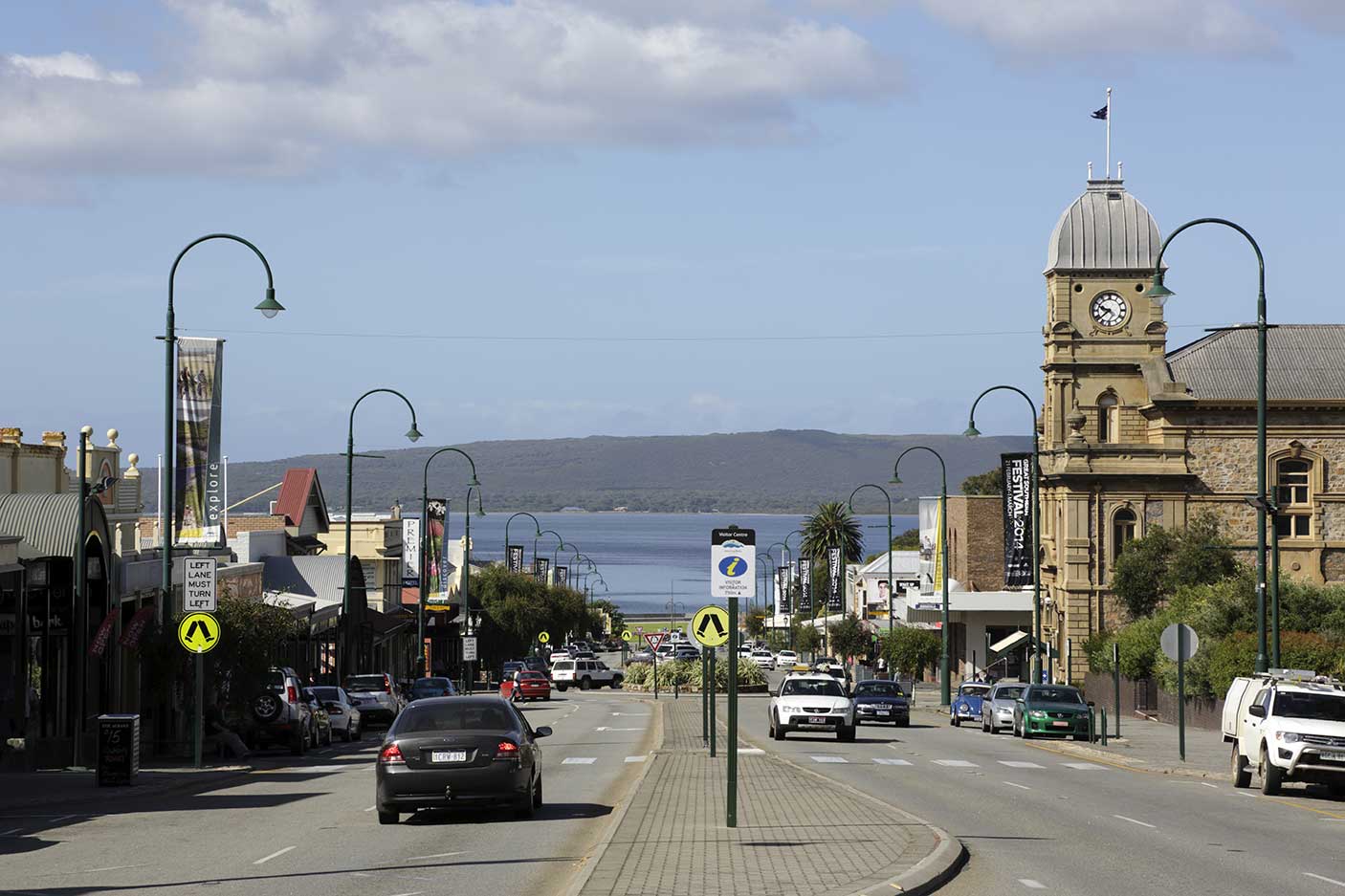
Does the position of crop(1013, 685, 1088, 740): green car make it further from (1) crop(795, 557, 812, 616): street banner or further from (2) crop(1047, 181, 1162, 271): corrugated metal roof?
(1) crop(795, 557, 812, 616): street banner

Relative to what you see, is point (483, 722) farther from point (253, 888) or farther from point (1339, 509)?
point (1339, 509)

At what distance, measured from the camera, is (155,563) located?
4247 cm

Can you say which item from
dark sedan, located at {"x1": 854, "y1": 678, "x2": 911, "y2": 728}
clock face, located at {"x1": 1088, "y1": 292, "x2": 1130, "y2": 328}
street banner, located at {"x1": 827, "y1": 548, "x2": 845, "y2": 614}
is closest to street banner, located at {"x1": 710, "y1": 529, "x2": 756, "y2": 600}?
dark sedan, located at {"x1": 854, "y1": 678, "x2": 911, "y2": 728}

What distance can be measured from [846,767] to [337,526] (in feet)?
243

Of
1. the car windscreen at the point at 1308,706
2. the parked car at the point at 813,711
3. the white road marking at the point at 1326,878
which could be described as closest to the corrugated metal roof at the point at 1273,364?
the parked car at the point at 813,711

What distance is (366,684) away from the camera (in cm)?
5097

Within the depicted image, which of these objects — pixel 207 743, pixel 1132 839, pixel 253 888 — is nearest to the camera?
pixel 253 888

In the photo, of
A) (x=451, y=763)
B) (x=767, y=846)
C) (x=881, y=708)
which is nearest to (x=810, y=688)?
(x=881, y=708)

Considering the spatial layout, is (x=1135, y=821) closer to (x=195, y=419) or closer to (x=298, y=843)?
(x=298, y=843)

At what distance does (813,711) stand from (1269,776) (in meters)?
16.2

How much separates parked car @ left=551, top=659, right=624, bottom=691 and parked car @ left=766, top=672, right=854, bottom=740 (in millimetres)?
46358

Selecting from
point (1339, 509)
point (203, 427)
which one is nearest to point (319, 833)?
point (203, 427)

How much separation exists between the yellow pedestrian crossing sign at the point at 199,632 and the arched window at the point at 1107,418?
56.9 metres

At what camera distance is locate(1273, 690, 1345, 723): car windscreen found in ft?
88.7
